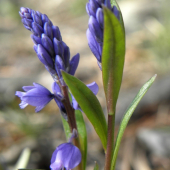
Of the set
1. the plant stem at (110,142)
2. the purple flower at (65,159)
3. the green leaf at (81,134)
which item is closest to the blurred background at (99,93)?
the green leaf at (81,134)

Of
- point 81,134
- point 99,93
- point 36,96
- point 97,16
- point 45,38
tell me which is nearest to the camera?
point 97,16

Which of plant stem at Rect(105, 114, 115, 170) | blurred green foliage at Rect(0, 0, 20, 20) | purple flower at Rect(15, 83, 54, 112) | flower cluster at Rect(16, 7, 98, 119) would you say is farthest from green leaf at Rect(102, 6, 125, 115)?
blurred green foliage at Rect(0, 0, 20, 20)

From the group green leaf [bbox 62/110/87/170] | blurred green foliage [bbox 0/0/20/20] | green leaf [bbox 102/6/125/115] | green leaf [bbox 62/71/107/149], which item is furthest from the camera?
blurred green foliage [bbox 0/0/20/20]

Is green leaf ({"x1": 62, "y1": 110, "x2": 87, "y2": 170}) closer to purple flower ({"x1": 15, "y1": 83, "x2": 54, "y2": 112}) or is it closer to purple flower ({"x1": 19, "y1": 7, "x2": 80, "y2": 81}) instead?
purple flower ({"x1": 15, "y1": 83, "x2": 54, "y2": 112})

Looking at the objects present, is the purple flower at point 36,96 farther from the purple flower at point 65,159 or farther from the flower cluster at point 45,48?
the purple flower at point 65,159

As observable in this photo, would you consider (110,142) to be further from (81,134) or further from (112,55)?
(112,55)

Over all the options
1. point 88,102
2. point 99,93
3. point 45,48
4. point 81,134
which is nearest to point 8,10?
point 99,93

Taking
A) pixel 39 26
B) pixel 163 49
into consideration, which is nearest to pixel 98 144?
pixel 39 26
